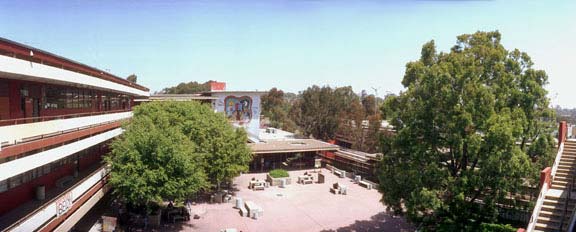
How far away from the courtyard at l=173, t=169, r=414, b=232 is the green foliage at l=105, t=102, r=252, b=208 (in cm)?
289

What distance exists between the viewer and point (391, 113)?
19.7m

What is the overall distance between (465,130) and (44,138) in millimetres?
18763

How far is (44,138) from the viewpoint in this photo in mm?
15891

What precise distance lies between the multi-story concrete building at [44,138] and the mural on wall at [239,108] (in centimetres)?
3082

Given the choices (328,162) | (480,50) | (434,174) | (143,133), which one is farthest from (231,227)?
(328,162)

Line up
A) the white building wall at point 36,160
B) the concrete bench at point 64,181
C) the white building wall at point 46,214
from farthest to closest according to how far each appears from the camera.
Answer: the concrete bench at point 64,181, the white building wall at point 46,214, the white building wall at point 36,160

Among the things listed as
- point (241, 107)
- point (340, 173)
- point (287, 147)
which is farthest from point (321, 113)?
point (340, 173)

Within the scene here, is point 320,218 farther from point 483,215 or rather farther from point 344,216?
point 483,215

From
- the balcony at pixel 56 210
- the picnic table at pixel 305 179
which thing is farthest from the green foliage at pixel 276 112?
the balcony at pixel 56 210

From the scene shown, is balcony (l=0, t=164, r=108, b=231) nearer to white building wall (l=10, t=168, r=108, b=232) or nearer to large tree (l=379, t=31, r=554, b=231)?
white building wall (l=10, t=168, r=108, b=232)

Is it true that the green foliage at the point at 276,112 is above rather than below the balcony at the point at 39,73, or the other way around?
below

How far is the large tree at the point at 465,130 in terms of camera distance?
16.3m

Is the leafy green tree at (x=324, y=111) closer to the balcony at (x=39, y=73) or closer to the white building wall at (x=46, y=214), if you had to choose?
the balcony at (x=39, y=73)

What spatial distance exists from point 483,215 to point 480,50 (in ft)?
26.3
